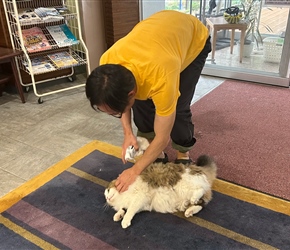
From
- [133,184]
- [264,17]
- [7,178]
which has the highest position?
[264,17]

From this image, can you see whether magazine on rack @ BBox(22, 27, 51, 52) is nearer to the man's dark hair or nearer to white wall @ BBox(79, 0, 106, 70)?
white wall @ BBox(79, 0, 106, 70)

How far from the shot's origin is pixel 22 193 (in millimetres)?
1620

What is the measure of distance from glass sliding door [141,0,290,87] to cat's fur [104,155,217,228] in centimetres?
187

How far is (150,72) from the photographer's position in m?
1.12

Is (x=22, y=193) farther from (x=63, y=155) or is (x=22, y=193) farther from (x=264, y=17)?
(x=264, y=17)

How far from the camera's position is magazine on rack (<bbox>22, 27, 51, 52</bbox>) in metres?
2.65

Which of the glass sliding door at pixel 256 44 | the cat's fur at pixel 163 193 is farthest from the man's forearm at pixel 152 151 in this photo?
the glass sliding door at pixel 256 44

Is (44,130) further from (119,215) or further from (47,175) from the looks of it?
(119,215)

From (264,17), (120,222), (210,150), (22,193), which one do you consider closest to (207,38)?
(210,150)

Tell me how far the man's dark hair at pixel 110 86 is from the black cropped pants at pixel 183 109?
18.0 inches

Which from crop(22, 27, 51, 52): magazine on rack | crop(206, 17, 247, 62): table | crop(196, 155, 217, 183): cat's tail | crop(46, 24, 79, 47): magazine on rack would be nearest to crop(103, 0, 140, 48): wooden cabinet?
crop(46, 24, 79, 47): magazine on rack

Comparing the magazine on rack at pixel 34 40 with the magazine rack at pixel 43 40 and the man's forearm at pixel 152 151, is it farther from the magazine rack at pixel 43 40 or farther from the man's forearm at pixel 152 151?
the man's forearm at pixel 152 151

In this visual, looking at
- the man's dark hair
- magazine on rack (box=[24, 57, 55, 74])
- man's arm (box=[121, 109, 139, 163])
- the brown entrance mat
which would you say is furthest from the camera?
magazine on rack (box=[24, 57, 55, 74])

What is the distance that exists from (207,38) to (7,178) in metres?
1.33
